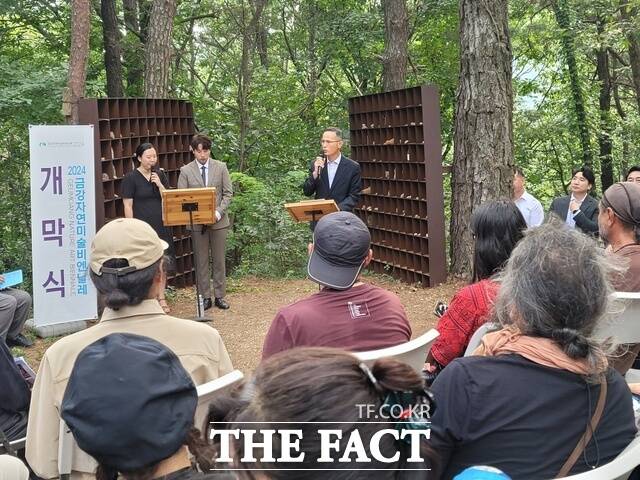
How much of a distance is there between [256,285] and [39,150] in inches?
152

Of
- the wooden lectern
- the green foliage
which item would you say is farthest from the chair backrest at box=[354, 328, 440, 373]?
the green foliage

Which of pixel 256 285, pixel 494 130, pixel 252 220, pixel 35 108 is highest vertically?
pixel 35 108

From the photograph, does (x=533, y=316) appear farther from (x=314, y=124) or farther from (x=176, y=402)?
(x=314, y=124)

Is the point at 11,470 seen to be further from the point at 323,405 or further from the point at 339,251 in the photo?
the point at 339,251

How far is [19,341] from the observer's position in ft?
20.8

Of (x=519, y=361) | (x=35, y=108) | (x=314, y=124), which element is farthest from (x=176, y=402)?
(x=314, y=124)

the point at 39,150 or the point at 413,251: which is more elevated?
the point at 39,150

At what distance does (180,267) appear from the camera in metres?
9.43

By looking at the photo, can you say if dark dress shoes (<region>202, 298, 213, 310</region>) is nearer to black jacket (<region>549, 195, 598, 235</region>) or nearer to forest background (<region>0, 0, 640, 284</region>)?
forest background (<region>0, 0, 640, 284</region>)

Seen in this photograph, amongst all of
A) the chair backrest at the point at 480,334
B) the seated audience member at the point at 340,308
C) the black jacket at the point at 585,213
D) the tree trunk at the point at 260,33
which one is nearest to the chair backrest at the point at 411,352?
the chair backrest at the point at 480,334

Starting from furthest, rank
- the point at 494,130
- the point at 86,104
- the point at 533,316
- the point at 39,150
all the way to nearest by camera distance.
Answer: the point at 494,130 → the point at 86,104 → the point at 39,150 → the point at 533,316

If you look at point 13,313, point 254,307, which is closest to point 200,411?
point 13,313

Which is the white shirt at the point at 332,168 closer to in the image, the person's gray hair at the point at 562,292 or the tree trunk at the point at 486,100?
the tree trunk at the point at 486,100

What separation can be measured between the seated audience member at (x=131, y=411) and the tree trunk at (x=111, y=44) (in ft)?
45.2
